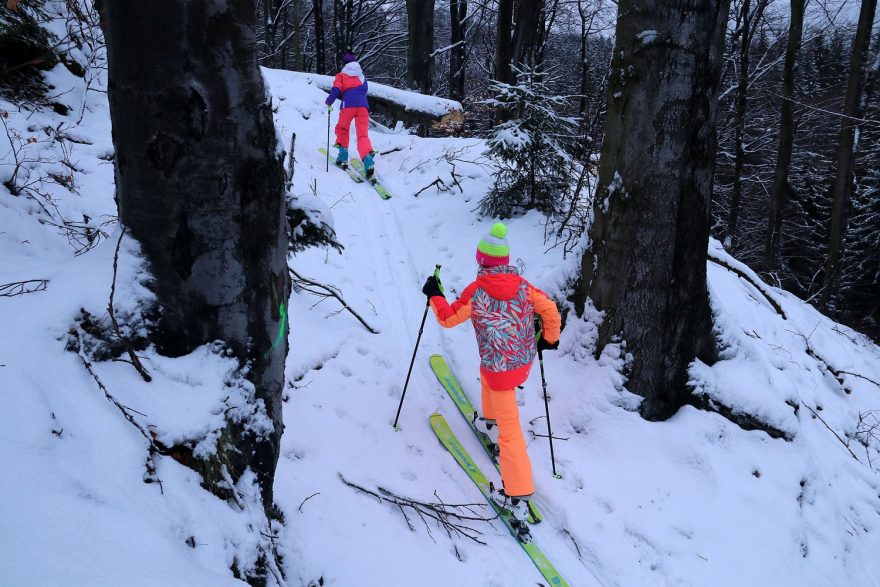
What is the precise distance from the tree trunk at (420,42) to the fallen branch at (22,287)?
53.8 ft

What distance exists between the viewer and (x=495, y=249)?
13.4 feet

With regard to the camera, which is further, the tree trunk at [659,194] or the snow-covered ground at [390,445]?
the tree trunk at [659,194]

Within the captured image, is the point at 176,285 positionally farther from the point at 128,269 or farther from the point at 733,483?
the point at 733,483

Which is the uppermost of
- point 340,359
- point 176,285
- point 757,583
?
point 176,285

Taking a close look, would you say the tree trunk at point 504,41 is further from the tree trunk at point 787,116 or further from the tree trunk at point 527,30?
the tree trunk at point 787,116

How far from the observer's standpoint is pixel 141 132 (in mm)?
1899

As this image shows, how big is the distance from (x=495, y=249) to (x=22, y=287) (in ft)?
9.52

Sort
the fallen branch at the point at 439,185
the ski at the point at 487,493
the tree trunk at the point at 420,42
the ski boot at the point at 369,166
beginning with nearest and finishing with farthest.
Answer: the ski at the point at 487,493, the fallen branch at the point at 439,185, the ski boot at the point at 369,166, the tree trunk at the point at 420,42

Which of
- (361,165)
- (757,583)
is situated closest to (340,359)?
(757,583)

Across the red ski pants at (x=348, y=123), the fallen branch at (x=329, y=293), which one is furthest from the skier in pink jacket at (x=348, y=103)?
the fallen branch at (x=329, y=293)

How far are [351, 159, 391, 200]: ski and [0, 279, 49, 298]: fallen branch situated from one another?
7.73 metres

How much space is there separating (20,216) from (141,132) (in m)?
2.91

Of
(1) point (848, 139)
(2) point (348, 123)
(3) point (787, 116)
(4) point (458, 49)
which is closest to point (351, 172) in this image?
(2) point (348, 123)

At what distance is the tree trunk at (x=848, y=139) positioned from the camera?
13227 millimetres
